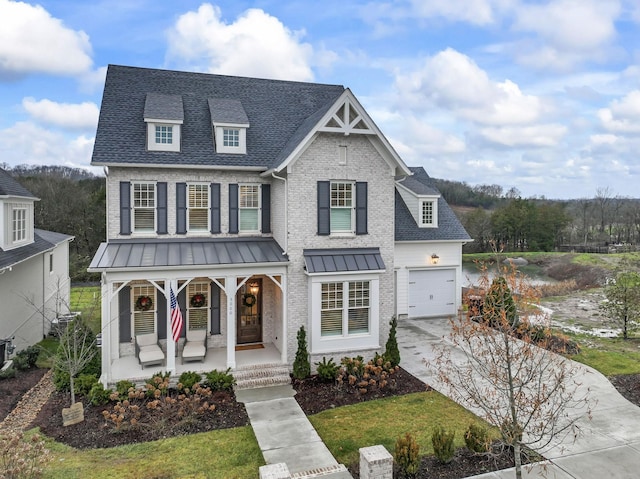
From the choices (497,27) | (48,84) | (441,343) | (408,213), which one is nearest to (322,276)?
(441,343)

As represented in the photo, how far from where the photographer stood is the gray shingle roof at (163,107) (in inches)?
599

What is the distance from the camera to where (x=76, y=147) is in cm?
4147

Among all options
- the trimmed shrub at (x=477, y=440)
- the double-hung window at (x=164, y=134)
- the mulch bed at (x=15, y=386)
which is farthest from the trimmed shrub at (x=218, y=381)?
the double-hung window at (x=164, y=134)

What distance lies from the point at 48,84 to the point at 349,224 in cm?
2038

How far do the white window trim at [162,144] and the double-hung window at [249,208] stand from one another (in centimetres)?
271

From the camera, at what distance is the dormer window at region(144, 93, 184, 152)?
15031mm

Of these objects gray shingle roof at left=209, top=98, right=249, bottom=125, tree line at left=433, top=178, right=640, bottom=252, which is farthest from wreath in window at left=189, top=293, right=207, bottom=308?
tree line at left=433, top=178, right=640, bottom=252

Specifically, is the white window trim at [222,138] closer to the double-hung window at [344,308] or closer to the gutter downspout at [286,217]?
the gutter downspout at [286,217]

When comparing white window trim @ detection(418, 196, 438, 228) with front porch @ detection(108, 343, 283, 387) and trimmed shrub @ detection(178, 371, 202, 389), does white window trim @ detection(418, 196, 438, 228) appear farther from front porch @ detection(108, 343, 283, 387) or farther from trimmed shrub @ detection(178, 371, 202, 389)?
trimmed shrub @ detection(178, 371, 202, 389)

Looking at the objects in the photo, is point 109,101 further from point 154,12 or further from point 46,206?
point 46,206

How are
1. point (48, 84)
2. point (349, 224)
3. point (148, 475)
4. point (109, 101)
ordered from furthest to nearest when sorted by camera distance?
point (48, 84)
point (109, 101)
point (349, 224)
point (148, 475)

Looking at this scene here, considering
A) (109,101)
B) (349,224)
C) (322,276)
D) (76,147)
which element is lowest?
(322,276)

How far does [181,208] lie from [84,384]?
20.3 feet

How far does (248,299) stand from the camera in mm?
15883
